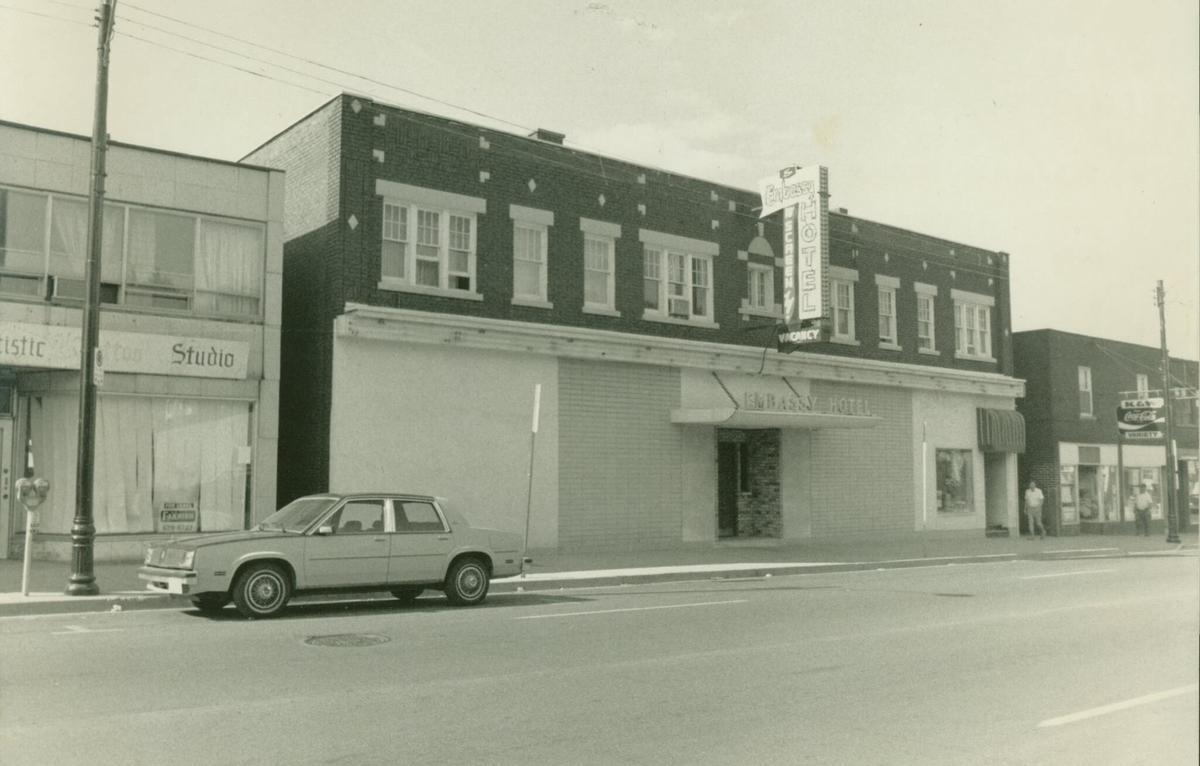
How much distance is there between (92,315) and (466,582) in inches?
248

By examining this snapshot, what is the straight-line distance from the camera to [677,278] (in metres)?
26.1

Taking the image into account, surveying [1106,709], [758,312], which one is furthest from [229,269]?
[1106,709]

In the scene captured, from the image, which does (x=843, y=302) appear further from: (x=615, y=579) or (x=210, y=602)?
(x=210, y=602)

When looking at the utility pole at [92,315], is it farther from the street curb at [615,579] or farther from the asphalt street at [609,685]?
the asphalt street at [609,685]

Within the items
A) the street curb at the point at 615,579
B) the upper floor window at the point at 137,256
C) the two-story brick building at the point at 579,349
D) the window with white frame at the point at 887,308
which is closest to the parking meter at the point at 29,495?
the street curb at the point at 615,579

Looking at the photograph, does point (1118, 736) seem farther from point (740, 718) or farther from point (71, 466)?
point (71, 466)

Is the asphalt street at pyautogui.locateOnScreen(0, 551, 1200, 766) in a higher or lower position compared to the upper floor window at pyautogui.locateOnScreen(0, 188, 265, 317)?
lower

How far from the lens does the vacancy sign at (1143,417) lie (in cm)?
3603

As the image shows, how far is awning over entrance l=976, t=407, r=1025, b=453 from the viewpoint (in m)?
33.7

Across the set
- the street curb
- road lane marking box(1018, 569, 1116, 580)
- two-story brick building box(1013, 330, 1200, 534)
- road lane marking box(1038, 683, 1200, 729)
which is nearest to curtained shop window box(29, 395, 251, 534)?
the street curb

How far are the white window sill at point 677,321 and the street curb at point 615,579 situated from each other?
21.9 ft

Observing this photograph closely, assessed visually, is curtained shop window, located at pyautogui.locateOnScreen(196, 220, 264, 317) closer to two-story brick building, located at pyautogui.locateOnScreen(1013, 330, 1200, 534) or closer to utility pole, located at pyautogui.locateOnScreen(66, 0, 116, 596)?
utility pole, located at pyautogui.locateOnScreen(66, 0, 116, 596)

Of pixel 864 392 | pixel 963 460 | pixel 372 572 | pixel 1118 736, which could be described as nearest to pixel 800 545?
pixel 864 392

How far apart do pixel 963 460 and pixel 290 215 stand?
2233 centimetres
